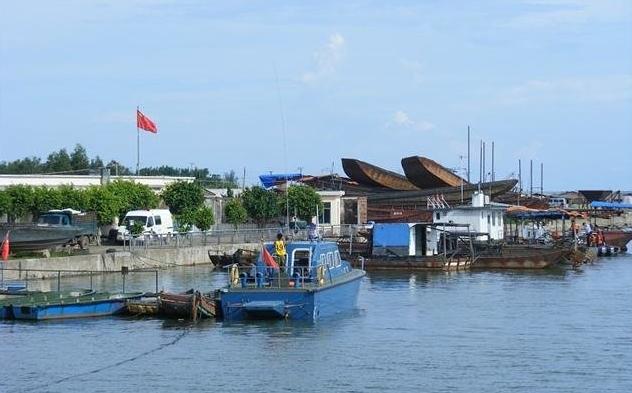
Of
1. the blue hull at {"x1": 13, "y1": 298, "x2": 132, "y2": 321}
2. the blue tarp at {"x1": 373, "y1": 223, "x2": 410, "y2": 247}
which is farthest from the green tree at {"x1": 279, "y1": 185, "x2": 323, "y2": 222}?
the blue hull at {"x1": 13, "y1": 298, "x2": 132, "y2": 321}

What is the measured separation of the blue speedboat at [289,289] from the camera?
32.1 m

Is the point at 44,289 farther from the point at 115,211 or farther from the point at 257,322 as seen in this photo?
the point at 115,211

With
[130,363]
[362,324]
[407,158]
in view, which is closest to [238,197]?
[407,158]

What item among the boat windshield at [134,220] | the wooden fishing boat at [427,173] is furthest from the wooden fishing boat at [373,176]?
the boat windshield at [134,220]

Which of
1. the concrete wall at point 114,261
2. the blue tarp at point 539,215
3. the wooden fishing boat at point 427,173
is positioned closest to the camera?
the concrete wall at point 114,261

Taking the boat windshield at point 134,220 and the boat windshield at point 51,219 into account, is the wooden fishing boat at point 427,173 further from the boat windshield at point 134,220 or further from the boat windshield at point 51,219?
the boat windshield at point 51,219

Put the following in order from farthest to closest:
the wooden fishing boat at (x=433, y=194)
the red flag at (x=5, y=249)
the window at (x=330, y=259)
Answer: the wooden fishing boat at (x=433, y=194) < the red flag at (x=5, y=249) < the window at (x=330, y=259)

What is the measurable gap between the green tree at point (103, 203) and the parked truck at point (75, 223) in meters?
5.74

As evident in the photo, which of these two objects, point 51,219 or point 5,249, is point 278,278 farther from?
point 51,219

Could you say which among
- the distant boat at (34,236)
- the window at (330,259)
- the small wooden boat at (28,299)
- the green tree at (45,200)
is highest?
the green tree at (45,200)

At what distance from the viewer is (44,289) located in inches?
1634

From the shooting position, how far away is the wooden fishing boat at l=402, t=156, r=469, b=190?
104 metres

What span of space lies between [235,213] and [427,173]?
103 feet

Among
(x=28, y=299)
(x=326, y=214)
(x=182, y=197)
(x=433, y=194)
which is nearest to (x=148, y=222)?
(x=182, y=197)
